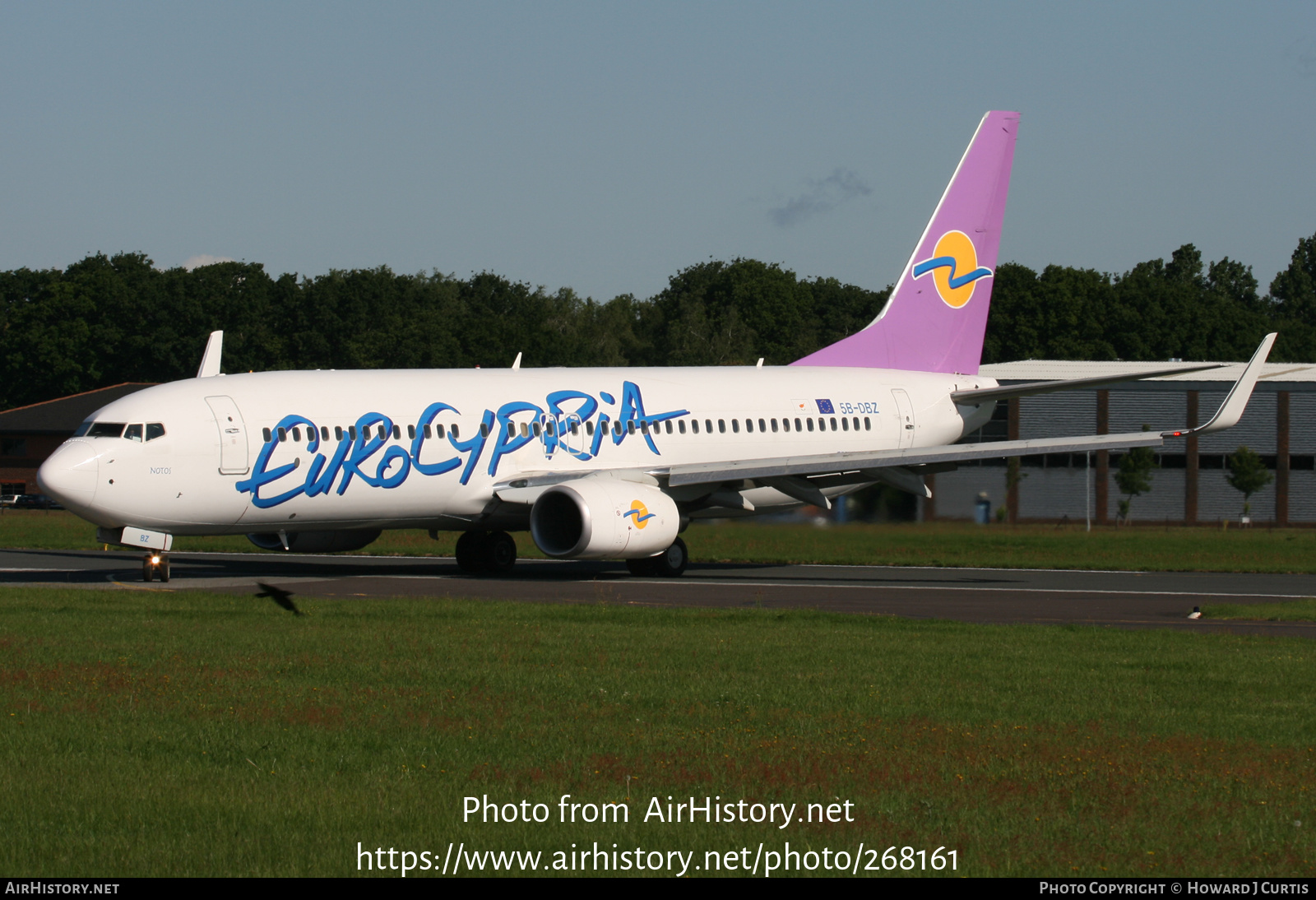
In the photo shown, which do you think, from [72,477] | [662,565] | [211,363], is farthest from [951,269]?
[72,477]

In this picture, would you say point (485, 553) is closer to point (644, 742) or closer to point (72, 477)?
point (72, 477)

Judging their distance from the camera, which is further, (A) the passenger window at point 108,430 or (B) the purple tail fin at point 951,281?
(B) the purple tail fin at point 951,281

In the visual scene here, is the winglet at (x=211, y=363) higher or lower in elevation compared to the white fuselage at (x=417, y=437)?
higher

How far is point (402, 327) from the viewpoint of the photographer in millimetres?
99375

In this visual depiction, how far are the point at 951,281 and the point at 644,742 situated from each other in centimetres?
2558

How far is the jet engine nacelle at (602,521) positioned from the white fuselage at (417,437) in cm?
127

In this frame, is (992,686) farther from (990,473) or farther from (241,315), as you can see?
(241,315)

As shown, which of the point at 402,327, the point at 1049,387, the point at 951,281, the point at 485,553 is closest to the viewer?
the point at 485,553

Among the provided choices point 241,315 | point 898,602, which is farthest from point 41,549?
point 241,315

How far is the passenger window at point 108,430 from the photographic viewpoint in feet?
77.7

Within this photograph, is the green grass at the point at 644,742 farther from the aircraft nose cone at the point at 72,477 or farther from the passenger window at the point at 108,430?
the passenger window at the point at 108,430

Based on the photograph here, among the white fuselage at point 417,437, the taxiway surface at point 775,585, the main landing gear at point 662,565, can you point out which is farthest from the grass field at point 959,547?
the main landing gear at point 662,565

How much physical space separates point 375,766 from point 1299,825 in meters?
5.38

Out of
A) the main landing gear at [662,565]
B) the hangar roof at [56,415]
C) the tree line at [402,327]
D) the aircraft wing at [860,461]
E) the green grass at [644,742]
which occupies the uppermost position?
the tree line at [402,327]
